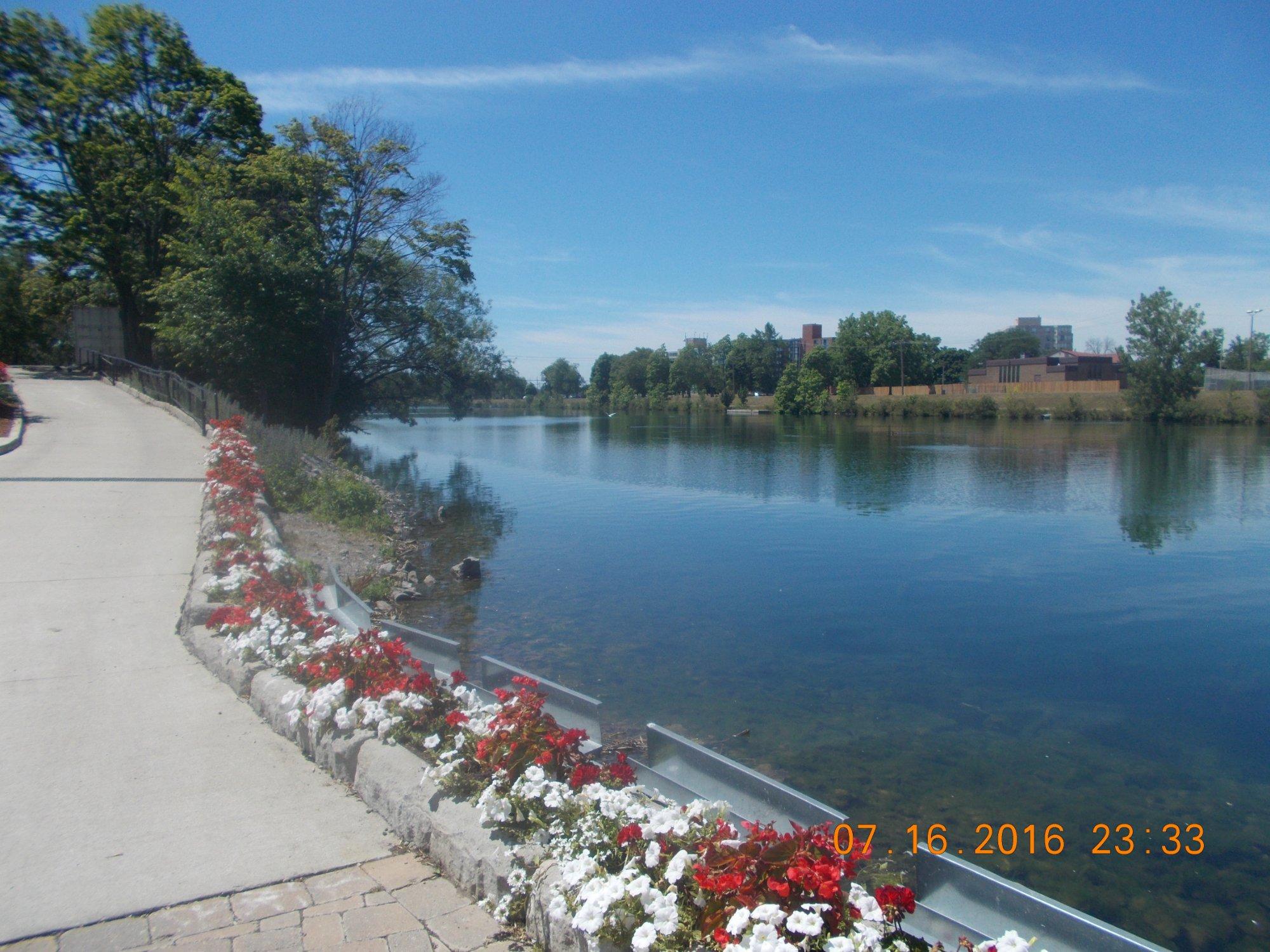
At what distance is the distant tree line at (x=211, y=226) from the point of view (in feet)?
92.5

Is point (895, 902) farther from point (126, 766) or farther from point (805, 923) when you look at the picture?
point (126, 766)

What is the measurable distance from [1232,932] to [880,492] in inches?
868

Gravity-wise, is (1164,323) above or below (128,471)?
above

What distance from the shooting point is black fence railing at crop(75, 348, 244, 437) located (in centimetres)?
2097

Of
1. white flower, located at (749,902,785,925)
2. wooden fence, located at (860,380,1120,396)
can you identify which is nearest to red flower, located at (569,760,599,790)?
white flower, located at (749,902,785,925)

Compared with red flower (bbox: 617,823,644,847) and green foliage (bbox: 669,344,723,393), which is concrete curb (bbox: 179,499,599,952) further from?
green foliage (bbox: 669,344,723,393)

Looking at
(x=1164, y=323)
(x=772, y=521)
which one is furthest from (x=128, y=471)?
(x=1164, y=323)

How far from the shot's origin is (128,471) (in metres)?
15.0

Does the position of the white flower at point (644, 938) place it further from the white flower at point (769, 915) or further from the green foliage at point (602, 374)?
the green foliage at point (602, 374)

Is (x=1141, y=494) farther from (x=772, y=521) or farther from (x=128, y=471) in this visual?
(x=128, y=471)

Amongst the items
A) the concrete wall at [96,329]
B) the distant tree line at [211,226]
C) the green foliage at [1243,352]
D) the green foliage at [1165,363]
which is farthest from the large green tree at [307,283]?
the green foliage at [1243,352]

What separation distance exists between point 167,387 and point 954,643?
2417 cm
